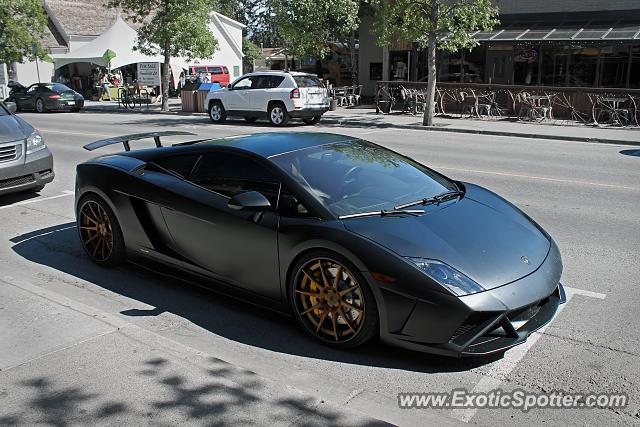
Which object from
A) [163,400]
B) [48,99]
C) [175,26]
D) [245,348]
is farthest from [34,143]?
[48,99]

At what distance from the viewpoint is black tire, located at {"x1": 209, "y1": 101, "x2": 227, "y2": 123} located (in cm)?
2283

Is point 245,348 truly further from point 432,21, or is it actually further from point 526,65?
point 526,65

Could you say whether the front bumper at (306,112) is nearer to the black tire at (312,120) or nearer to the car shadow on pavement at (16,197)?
the black tire at (312,120)

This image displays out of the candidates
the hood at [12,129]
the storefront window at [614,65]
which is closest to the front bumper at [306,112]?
the storefront window at [614,65]

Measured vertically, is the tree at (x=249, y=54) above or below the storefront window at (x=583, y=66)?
above

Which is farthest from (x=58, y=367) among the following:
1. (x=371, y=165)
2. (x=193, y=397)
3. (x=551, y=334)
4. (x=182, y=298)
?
(x=551, y=334)

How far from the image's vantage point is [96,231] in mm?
5953

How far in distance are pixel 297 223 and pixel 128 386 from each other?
5.04 ft

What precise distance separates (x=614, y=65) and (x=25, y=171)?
2260cm

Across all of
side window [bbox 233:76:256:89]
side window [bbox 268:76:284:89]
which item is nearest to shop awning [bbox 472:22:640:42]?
side window [bbox 268:76:284:89]

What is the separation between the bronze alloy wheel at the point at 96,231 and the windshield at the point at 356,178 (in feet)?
6.68

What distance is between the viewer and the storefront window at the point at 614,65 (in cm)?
2392

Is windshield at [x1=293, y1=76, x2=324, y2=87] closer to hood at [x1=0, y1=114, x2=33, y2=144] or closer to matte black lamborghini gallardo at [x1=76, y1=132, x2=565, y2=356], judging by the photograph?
hood at [x1=0, y1=114, x2=33, y2=144]

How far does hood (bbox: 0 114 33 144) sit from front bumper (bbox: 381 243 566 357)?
6.84m
